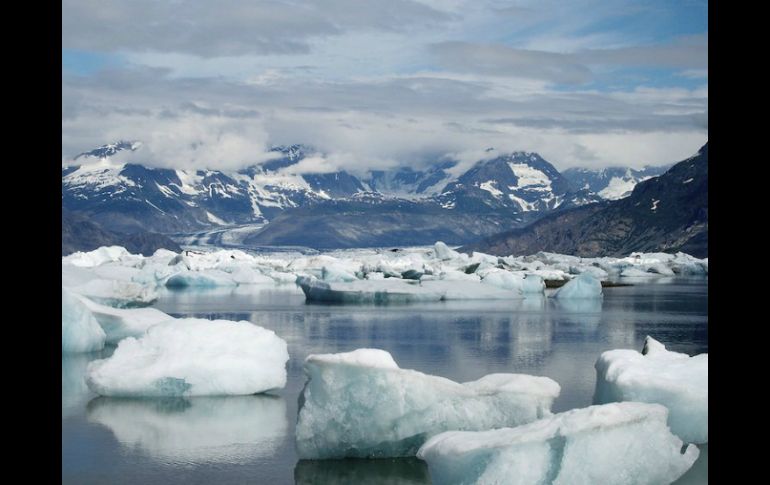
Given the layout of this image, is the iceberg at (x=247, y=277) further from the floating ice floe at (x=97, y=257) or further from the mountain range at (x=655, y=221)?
the mountain range at (x=655, y=221)

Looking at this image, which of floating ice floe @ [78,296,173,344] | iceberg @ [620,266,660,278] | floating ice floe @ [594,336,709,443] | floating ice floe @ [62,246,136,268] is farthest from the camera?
iceberg @ [620,266,660,278]

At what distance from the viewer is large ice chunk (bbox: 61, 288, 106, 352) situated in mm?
14914

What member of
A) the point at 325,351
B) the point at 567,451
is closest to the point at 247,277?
the point at 325,351

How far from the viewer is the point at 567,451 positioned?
19.6 feet

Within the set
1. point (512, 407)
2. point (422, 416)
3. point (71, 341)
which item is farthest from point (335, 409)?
point (71, 341)

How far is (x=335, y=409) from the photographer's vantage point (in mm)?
7691

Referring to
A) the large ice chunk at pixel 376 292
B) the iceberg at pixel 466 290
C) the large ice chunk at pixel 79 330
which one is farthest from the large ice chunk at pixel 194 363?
the iceberg at pixel 466 290

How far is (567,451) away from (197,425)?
15.9 ft

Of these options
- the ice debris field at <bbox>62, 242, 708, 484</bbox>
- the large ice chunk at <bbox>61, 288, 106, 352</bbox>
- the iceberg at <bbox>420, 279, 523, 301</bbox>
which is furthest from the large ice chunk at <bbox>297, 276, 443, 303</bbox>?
the ice debris field at <bbox>62, 242, 708, 484</bbox>

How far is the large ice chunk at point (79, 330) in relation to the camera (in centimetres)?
1491

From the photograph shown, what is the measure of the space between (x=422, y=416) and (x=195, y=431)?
9.25ft

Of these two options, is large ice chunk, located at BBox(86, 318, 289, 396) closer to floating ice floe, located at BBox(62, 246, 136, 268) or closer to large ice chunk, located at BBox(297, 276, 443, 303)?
large ice chunk, located at BBox(297, 276, 443, 303)

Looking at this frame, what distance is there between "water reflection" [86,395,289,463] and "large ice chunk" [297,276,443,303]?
2140 cm
